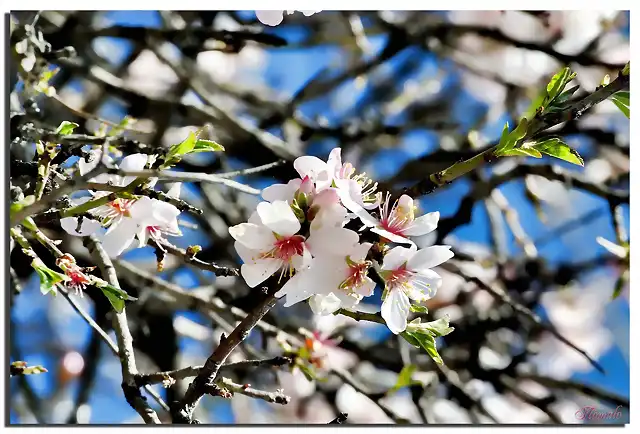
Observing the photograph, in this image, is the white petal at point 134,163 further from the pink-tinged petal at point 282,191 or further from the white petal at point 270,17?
the white petal at point 270,17

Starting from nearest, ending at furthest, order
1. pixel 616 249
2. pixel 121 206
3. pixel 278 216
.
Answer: pixel 278 216, pixel 121 206, pixel 616 249

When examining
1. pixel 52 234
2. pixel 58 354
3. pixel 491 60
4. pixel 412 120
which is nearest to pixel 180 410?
pixel 52 234

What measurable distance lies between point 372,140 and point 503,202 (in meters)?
0.30

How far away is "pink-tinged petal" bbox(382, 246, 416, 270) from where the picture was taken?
2.23ft

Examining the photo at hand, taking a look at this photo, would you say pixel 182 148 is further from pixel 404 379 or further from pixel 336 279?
pixel 404 379

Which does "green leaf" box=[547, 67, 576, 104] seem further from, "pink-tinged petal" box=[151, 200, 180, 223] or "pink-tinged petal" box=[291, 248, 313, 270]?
"pink-tinged petal" box=[151, 200, 180, 223]

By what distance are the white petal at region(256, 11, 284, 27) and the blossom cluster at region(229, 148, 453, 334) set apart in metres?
0.50

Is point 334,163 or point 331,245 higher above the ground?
point 334,163

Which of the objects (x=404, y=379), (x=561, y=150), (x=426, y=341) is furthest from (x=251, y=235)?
(x=404, y=379)

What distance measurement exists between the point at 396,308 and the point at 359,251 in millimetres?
84

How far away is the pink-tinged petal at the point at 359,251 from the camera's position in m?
0.68

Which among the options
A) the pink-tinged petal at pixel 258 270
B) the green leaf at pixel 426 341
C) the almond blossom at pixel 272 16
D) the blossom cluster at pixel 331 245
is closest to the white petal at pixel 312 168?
the blossom cluster at pixel 331 245

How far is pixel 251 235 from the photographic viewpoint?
2.31ft

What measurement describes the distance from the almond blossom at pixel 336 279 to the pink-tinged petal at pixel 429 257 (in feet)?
0.17
